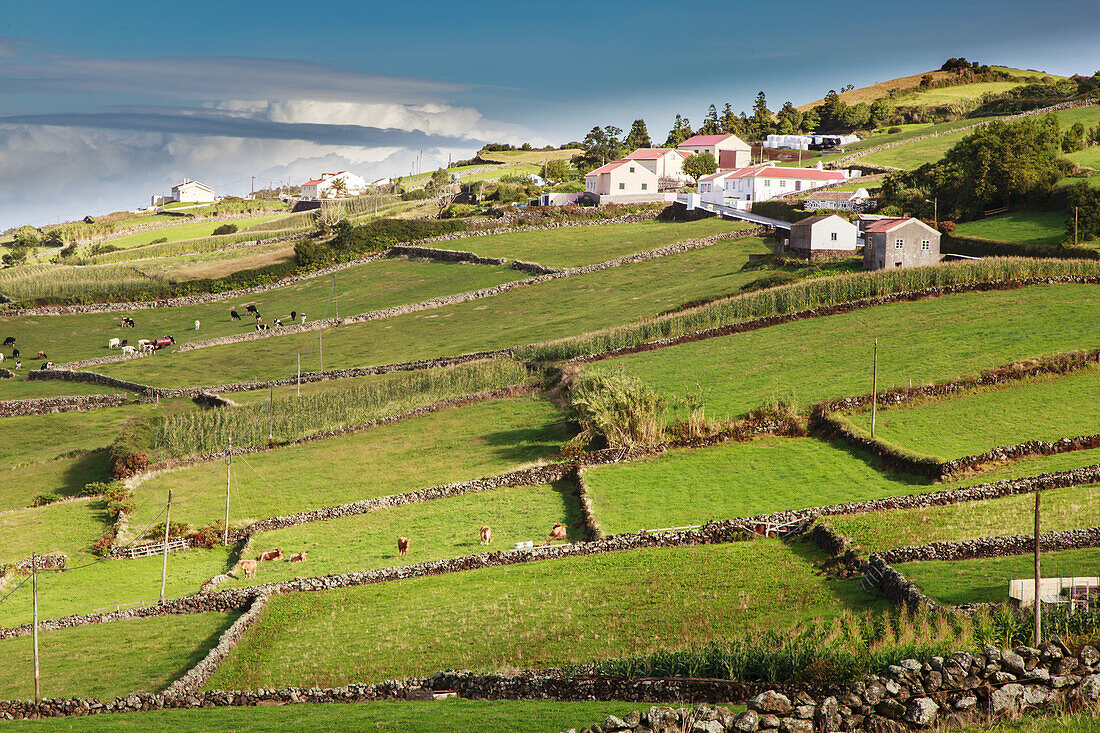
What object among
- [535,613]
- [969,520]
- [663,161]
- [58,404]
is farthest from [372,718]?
[663,161]

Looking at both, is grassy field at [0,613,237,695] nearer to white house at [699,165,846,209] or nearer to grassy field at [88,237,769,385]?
grassy field at [88,237,769,385]

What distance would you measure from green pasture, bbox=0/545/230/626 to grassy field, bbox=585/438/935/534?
572 inches

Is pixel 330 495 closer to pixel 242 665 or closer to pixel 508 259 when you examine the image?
pixel 242 665

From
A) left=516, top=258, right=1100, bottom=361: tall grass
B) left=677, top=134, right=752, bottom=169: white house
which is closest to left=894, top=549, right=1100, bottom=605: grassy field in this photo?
left=516, top=258, right=1100, bottom=361: tall grass

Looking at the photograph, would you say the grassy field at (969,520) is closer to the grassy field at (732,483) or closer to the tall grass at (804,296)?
the grassy field at (732,483)

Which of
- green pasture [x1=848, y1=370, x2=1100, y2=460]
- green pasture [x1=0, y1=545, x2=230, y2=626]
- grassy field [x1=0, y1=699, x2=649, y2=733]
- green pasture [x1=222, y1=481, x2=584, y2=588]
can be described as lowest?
green pasture [x1=0, y1=545, x2=230, y2=626]

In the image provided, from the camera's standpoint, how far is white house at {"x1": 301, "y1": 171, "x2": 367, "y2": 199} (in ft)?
546

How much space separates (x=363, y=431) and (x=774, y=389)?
69.5 feet

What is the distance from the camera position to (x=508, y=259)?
88.4 metres

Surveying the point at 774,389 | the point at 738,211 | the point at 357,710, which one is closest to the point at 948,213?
the point at 738,211

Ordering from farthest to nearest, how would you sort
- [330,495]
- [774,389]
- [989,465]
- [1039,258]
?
[1039,258]
[774,389]
[330,495]
[989,465]

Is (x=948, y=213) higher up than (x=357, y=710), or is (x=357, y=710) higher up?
(x=948, y=213)

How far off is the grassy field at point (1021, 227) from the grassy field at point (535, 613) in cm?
4627

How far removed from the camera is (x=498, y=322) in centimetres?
6994
